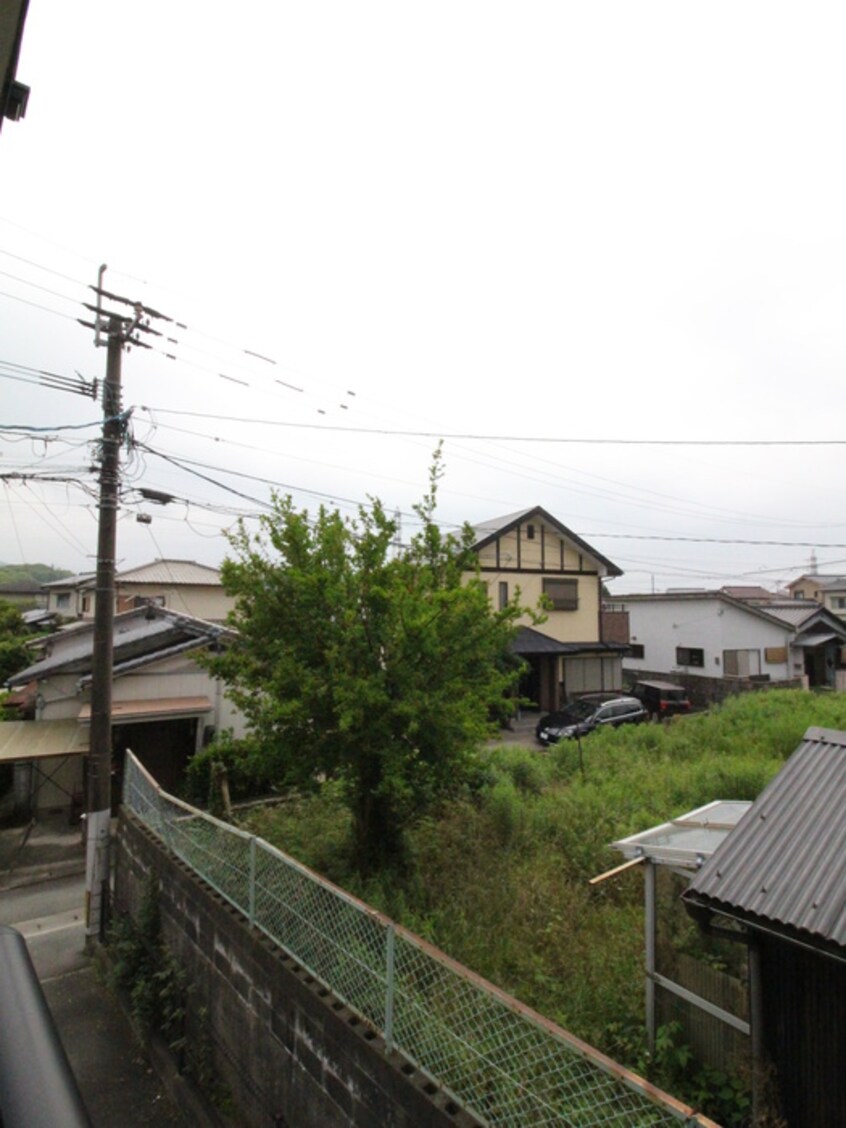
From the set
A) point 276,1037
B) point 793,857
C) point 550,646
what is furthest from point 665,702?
point 276,1037

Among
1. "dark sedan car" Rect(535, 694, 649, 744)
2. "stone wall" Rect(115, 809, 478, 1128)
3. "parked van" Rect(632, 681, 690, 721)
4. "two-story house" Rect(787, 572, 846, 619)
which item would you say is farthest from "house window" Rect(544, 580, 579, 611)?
"two-story house" Rect(787, 572, 846, 619)

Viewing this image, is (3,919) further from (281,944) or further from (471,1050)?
(471,1050)

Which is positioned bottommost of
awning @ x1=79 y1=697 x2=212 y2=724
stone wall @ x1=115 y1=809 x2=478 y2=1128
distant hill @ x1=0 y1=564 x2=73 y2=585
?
stone wall @ x1=115 y1=809 x2=478 y2=1128

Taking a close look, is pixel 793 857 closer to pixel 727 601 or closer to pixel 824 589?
pixel 727 601

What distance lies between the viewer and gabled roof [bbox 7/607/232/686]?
1258 centimetres

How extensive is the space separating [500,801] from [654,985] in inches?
163

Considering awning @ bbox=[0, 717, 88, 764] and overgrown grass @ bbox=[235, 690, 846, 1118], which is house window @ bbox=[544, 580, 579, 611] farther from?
awning @ bbox=[0, 717, 88, 764]

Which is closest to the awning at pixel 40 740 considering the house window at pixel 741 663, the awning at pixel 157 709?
the awning at pixel 157 709

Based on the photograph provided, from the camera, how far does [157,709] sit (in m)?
12.1

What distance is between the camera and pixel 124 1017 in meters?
6.55

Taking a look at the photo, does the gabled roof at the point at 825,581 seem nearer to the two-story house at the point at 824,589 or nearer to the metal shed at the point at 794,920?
the two-story house at the point at 824,589

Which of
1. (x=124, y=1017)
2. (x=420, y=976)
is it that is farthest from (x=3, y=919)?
(x=420, y=976)

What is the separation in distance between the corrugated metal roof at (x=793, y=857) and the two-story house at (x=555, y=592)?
1723cm

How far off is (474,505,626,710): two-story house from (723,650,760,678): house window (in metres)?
4.53
